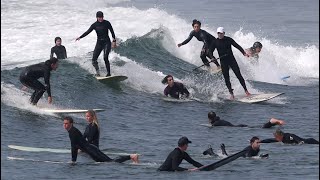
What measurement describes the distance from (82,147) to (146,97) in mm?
8705

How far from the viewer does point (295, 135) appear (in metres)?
22.6

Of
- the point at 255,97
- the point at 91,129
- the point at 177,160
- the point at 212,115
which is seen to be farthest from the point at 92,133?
the point at 255,97

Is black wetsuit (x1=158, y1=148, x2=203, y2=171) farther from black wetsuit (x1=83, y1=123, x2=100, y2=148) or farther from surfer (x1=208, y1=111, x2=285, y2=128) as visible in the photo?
surfer (x1=208, y1=111, x2=285, y2=128)

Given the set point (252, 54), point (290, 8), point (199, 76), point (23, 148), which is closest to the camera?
point (23, 148)

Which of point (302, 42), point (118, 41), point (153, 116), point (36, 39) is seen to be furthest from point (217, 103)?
point (302, 42)

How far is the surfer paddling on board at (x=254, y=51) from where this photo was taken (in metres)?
34.0

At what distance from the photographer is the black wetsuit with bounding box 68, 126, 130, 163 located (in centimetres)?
1998

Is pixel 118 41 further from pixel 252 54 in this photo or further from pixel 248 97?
pixel 248 97

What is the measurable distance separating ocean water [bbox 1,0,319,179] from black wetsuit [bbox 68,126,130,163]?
0.61ft

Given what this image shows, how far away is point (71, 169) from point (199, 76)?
1357 centimetres

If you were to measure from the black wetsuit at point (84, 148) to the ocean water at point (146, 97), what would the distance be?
0.61ft

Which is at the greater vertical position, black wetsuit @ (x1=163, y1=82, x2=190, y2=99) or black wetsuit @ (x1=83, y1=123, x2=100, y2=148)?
black wetsuit @ (x1=163, y1=82, x2=190, y2=99)

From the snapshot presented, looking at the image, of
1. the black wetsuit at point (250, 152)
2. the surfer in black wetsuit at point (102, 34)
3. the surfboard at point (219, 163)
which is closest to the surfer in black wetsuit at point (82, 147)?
the surfboard at point (219, 163)

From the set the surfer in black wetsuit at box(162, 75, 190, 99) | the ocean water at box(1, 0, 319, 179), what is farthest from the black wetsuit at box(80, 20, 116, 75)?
the surfer in black wetsuit at box(162, 75, 190, 99)
